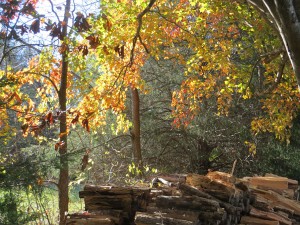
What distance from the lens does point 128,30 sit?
9.54 m

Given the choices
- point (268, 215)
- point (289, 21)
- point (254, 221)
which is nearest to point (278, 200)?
point (268, 215)

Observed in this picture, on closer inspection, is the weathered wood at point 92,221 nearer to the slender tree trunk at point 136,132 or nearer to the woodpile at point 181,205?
the woodpile at point 181,205

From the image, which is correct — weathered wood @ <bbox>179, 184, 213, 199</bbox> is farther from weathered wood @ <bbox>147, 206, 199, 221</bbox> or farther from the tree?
the tree

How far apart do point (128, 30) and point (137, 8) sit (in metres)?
0.78

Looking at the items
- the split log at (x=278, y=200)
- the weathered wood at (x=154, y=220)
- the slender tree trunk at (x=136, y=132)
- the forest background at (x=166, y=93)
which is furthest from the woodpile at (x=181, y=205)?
the slender tree trunk at (x=136, y=132)

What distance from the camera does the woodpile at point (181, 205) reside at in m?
5.52

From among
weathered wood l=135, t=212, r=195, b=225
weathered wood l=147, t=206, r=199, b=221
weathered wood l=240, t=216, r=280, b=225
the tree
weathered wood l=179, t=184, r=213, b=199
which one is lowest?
weathered wood l=240, t=216, r=280, b=225

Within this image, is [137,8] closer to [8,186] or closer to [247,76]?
[247,76]

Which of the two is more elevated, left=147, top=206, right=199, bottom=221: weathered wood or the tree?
the tree

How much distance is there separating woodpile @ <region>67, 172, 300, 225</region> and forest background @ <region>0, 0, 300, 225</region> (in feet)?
5.95

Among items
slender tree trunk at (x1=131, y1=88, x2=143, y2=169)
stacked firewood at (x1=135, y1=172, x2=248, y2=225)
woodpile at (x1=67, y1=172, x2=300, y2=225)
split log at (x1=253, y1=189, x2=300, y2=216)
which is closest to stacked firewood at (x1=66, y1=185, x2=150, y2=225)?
woodpile at (x1=67, y1=172, x2=300, y2=225)

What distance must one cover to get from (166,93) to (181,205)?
28.3 feet

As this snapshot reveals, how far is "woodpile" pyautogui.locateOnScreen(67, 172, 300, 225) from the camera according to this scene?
18.1 feet

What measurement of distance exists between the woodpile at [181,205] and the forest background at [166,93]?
1.82 metres
